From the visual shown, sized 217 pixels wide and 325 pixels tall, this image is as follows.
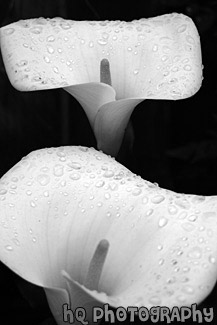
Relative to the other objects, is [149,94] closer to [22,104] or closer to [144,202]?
[144,202]

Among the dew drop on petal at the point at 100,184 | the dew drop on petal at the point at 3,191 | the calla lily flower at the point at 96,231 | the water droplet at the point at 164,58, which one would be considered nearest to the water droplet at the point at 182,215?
the calla lily flower at the point at 96,231

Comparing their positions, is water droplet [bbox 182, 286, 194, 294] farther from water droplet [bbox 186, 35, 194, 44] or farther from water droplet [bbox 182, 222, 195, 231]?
water droplet [bbox 186, 35, 194, 44]

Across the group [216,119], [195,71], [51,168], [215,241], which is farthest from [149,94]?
[216,119]

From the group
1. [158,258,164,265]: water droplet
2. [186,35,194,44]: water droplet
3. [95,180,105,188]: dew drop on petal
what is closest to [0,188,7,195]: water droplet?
[95,180,105,188]: dew drop on petal

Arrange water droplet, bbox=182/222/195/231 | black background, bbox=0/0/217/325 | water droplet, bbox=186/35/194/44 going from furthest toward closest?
1. black background, bbox=0/0/217/325
2. water droplet, bbox=186/35/194/44
3. water droplet, bbox=182/222/195/231

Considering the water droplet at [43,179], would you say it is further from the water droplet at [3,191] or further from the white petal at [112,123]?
the white petal at [112,123]

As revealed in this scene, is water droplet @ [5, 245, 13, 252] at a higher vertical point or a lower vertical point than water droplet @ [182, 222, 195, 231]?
higher

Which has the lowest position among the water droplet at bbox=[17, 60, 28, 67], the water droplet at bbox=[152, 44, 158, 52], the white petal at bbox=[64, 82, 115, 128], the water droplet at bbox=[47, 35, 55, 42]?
the white petal at bbox=[64, 82, 115, 128]
